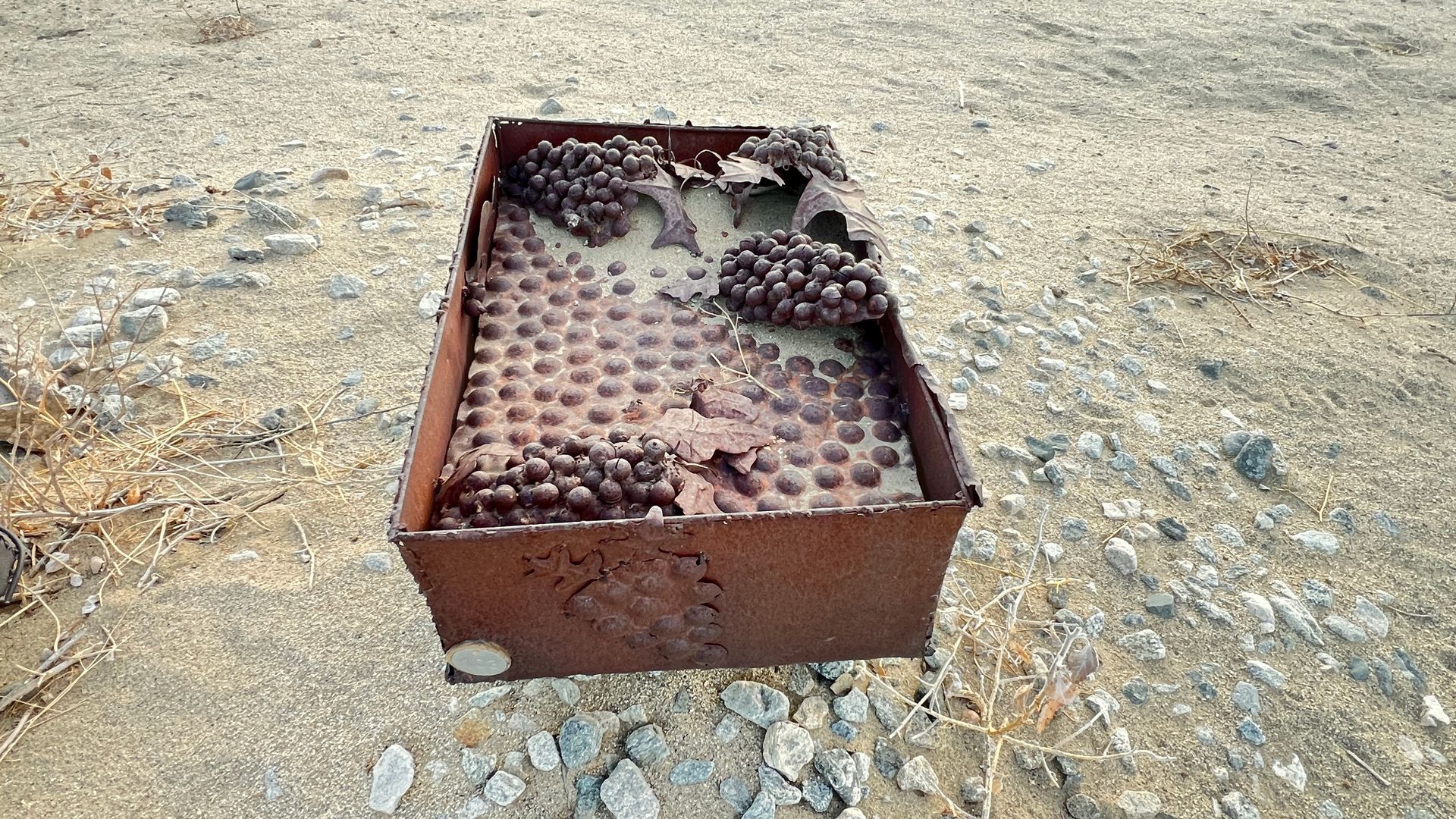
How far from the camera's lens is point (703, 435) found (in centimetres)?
189

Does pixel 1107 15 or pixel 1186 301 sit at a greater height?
pixel 1107 15

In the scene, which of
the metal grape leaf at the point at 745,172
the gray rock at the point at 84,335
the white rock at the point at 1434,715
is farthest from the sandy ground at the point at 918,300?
the metal grape leaf at the point at 745,172

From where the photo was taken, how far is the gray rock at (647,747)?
185 centimetres

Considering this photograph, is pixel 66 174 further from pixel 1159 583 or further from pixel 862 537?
pixel 1159 583

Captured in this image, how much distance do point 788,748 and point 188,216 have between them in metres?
3.37

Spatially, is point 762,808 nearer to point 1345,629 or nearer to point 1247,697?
point 1247,697

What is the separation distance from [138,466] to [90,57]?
3.94 m

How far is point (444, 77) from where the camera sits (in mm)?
5113

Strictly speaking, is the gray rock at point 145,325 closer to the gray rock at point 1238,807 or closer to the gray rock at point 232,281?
the gray rock at point 232,281

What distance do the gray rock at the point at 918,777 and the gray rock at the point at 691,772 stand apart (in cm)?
41

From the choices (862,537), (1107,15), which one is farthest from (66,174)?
(1107,15)

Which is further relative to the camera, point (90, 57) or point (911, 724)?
point (90, 57)

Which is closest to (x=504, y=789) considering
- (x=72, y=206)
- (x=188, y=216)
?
(x=188, y=216)

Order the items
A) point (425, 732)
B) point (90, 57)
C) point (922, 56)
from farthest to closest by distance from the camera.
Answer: point (922, 56)
point (90, 57)
point (425, 732)
